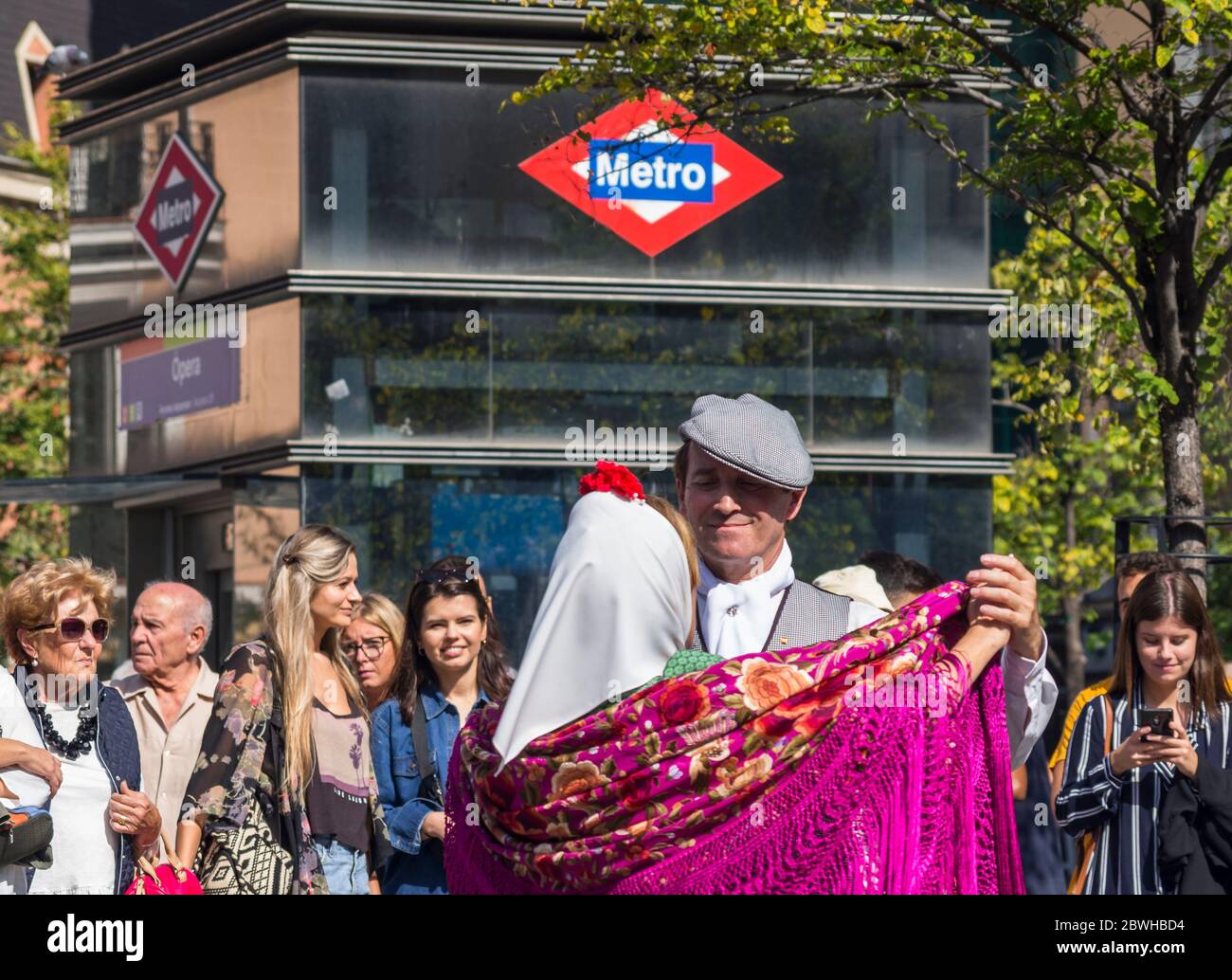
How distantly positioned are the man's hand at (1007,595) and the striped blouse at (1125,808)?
107 inches

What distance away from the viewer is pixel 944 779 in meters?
4.11

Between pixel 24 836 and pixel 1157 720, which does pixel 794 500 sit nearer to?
pixel 1157 720

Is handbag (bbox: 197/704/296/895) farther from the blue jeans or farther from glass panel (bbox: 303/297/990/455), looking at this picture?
glass panel (bbox: 303/297/990/455)

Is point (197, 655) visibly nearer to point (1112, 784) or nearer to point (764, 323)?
point (1112, 784)

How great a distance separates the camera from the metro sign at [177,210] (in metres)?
17.4

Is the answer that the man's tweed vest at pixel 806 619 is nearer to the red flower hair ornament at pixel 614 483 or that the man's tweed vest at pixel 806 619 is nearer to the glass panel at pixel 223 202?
the red flower hair ornament at pixel 614 483

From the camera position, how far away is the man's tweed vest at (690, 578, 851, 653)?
4.89 meters

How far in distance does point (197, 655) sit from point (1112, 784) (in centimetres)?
357

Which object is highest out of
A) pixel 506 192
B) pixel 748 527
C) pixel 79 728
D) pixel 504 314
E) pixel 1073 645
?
pixel 506 192

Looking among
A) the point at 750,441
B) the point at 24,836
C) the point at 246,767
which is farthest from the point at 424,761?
the point at 750,441

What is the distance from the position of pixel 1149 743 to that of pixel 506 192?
1071 centimetres

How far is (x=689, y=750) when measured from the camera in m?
4.05

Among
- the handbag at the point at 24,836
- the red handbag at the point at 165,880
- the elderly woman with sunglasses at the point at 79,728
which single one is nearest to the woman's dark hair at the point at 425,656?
the elderly woman with sunglasses at the point at 79,728
